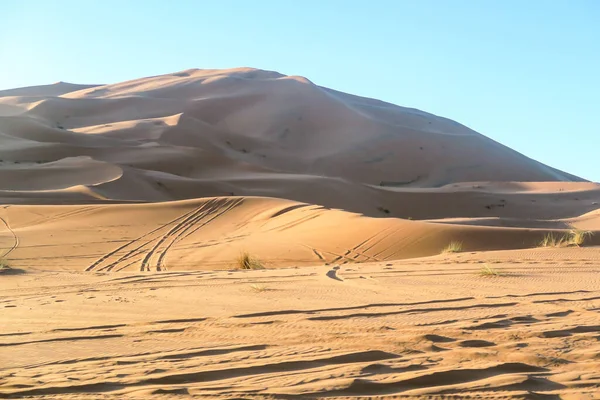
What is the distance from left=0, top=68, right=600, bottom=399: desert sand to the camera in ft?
13.3

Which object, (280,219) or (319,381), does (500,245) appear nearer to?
(280,219)

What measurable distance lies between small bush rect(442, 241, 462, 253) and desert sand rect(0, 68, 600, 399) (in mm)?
268

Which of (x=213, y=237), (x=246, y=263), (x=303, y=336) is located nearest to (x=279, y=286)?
(x=303, y=336)

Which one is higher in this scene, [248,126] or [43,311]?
[248,126]

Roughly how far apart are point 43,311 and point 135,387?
2697 millimetres

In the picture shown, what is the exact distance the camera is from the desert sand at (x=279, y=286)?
13.3 ft

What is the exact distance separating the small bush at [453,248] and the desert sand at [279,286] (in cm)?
27

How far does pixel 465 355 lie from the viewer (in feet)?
14.7

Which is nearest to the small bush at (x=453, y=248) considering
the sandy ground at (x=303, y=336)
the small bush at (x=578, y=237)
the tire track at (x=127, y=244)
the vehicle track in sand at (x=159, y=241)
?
the small bush at (x=578, y=237)

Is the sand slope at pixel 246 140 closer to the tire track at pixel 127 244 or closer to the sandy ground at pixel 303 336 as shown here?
the tire track at pixel 127 244

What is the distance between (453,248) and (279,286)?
5.28 meters

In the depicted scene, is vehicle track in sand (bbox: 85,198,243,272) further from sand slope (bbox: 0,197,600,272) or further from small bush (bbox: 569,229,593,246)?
small bush (bbox: 569,229,593,246)

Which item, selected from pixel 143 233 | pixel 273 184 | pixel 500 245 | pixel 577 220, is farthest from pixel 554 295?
pixel 273 184

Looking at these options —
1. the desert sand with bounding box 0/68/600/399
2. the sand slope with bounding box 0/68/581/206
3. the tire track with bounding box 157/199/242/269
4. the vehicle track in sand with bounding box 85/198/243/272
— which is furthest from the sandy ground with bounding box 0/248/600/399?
the sand slope with bounding box 0/68/581/206
